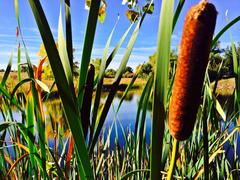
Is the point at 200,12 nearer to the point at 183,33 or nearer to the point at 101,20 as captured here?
the point at 183,33

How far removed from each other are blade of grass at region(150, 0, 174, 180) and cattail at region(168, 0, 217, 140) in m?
0.01

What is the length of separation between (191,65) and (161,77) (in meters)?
0.03

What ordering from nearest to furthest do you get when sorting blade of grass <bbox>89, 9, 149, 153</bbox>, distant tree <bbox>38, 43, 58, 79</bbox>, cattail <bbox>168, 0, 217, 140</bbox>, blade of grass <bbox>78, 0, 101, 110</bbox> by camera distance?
cattail <bbox>168, 0, 217, 140</bbox>
blade of grass <bbox>78, 0, 101, 110</bbox>
blade of grass <bbox>89, 9, 149, 153</bbox>
distant tree <bbox>38, 43, 58, 79</bbox>

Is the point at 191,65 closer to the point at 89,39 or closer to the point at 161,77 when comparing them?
the point at 161,77

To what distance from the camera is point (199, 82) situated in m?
0.27

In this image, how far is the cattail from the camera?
0.25 metres

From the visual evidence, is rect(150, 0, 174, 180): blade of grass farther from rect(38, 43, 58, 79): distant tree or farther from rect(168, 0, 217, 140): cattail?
rect(38, 43, 58, 79): distant tree

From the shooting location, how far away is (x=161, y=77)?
11.1 inches

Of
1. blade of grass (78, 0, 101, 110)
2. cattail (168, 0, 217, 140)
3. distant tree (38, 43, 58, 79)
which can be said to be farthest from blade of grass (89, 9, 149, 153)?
distant tree (38, 43, 58, 79)

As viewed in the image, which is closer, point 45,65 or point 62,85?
point 62,85

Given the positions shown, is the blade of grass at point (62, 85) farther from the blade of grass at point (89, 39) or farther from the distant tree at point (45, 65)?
the distant tree at point (45, 65)

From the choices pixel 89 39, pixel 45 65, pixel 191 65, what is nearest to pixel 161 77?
pixel 191 65

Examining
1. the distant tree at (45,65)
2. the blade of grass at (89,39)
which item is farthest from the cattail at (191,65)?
the distant tree at (45,65)

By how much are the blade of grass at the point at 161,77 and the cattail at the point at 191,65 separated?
13 millimetres
